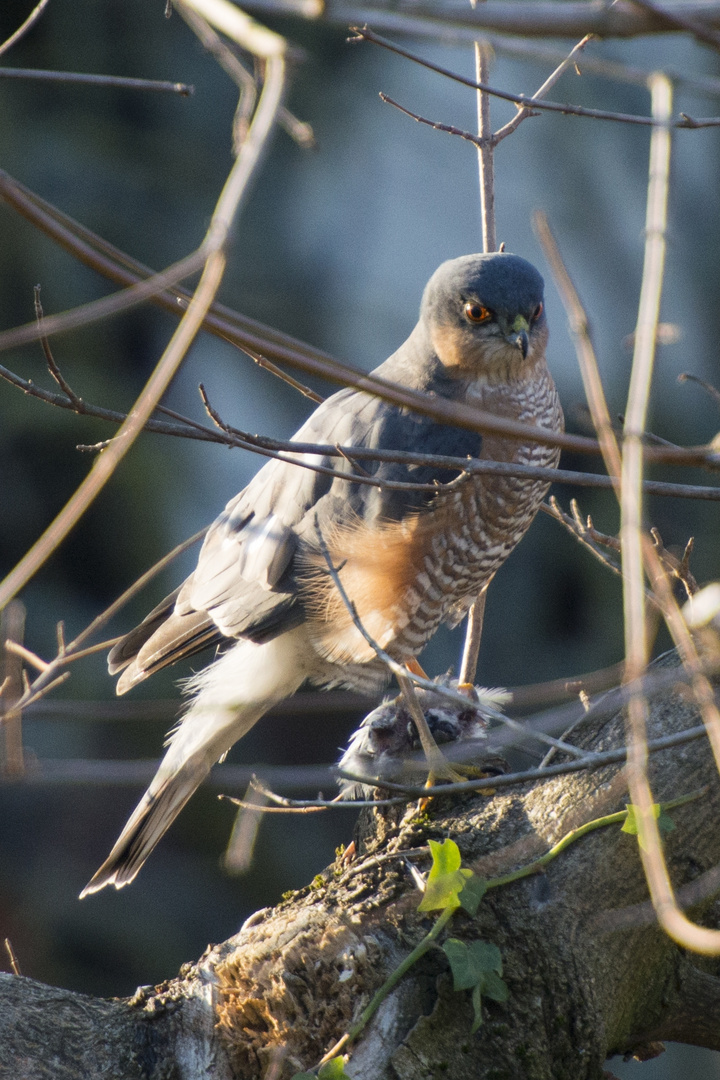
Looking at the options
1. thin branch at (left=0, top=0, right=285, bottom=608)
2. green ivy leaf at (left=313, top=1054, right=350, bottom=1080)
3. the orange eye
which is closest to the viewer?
thin branch at (left=0, top=0, right=285, bottom=608)

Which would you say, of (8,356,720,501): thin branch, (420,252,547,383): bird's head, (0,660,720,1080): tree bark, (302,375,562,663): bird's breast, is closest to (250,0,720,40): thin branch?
(8,356,720,501): thin branch

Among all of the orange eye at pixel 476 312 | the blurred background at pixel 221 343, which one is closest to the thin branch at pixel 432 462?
the orange eye at pixel 476 312

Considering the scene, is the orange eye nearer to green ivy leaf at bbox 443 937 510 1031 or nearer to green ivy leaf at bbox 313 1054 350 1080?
green ivy leaf at bbox 443 937 510 1031

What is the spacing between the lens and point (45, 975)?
5.71 m

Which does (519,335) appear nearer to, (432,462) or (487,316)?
(487,316)

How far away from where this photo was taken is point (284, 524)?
3.11 metres

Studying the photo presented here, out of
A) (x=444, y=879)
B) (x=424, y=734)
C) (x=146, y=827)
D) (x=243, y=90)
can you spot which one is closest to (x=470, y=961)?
(x=444, y=879)

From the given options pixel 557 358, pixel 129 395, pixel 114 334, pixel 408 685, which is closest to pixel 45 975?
pixel 129 395

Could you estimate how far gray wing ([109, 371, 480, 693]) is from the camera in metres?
2.94

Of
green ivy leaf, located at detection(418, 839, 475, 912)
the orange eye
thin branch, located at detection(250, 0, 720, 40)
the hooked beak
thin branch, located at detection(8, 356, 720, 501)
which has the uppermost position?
the orange eye

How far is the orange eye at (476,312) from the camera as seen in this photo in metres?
3.00

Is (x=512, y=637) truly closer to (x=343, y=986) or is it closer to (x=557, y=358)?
(x=557, y=358)

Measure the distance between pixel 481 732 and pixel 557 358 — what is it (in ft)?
15.2

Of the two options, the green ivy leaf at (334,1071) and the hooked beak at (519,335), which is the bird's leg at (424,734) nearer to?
the green ivy leaf at (334,1071)
